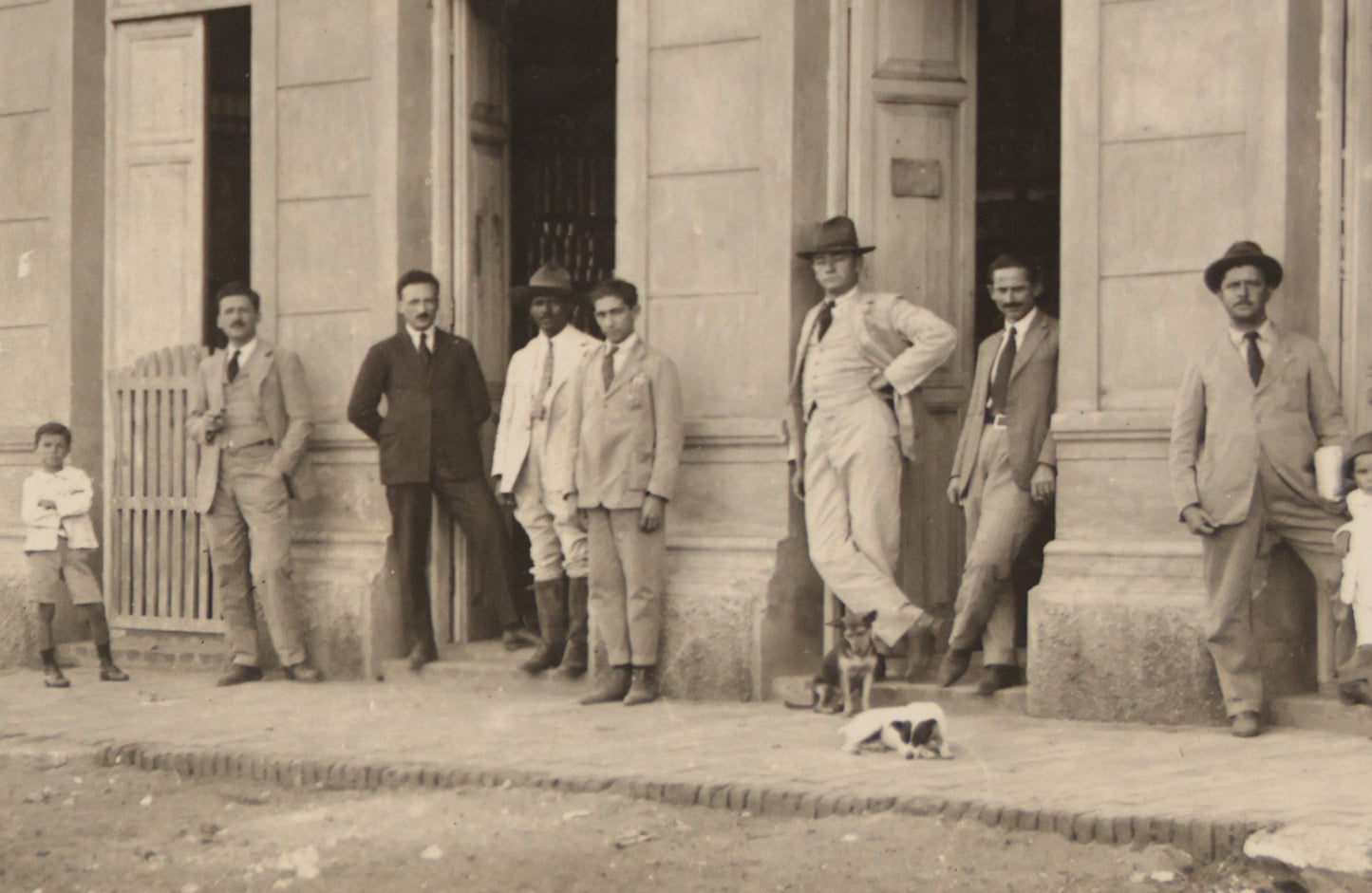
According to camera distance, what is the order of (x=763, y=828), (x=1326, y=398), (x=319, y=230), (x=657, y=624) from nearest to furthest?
(x=763, y=828), (x=1326, y=398), (x=657, y=624), (x=319, y=230)

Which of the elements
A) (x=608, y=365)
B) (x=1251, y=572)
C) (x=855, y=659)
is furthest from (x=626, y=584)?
(x=1251, y=572)

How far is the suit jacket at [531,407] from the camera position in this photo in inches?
452

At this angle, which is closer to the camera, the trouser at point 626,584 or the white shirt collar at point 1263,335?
the white shirt collar at point 1263,335

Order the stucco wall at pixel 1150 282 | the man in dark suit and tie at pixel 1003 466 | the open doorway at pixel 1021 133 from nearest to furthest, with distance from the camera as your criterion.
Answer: the stucco wall at pixel 1150 282
the man in dark suit and tie at pixel 1003 466
the open doorway at pixel 1021 133

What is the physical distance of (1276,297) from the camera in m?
9.48

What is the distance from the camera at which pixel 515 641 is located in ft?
39.2

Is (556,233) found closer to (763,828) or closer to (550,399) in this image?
(550,399)

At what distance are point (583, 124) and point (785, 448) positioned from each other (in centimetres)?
411

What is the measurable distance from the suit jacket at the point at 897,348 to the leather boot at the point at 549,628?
64.4 inches

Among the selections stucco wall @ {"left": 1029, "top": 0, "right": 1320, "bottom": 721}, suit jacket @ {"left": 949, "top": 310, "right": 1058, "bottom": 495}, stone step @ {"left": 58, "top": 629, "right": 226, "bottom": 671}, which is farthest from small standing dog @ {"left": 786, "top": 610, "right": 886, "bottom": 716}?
stone step @ {"left": 58, "top": 629, "right": 226, "bottom": 671}

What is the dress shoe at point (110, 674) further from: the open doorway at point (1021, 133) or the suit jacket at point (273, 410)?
the open doorway at point (1021, 133)

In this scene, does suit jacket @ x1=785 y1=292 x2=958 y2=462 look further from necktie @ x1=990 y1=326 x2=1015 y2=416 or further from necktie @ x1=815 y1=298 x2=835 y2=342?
necktie @ x1=990 y1=326 x2=1015 y2=416

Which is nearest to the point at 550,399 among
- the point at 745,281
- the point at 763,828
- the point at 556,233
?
the point at 745,281

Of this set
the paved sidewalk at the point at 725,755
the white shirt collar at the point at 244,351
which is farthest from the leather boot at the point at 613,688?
the white shirt collar at the point at 244,351
